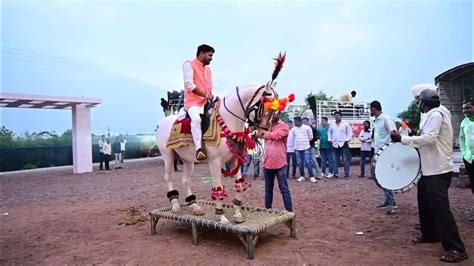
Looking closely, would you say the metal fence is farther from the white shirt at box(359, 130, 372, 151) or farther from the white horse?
the white horse

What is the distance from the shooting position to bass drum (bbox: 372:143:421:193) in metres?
4.09

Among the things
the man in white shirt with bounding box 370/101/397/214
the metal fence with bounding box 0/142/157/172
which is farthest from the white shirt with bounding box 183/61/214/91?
the metal fence with bounding box 0/142/157/172

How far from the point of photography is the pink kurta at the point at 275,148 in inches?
214

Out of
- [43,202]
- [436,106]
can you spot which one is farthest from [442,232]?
[43,202]

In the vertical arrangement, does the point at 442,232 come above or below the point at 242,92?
below

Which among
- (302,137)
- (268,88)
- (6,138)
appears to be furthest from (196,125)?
(6,138)

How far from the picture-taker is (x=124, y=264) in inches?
159

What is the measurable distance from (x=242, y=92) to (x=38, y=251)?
3540 mm

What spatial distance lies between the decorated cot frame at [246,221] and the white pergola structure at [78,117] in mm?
11648

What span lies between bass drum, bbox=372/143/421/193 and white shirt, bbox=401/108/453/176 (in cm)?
24

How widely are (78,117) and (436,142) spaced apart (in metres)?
15.4

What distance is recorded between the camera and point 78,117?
51.9ft

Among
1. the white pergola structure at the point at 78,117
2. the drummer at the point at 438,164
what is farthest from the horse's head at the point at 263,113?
the white pergola structure at the point at 78,117

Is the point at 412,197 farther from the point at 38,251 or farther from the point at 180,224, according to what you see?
the point at 38,251
